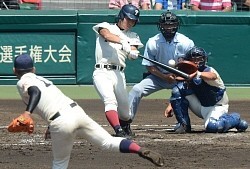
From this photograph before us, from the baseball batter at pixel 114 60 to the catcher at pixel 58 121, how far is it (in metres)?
2.43

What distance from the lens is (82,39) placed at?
15617mm

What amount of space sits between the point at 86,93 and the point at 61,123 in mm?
8152

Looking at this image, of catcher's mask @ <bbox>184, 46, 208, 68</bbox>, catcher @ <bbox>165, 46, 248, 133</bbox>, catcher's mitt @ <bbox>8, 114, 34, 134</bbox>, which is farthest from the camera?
catcher @ <bbox>165, 46, 248, 133</bbox>

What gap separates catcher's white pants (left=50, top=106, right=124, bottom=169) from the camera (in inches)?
265

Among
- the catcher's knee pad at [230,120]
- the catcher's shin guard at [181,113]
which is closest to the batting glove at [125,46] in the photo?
the catcher's shin guard at [181,113]

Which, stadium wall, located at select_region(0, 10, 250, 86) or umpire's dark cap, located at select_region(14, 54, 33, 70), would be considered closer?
umpire's dark cap, located at select_region(14, 54, 33, 70)

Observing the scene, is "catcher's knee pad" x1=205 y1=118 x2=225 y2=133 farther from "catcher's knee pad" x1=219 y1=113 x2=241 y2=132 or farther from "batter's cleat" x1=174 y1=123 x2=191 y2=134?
"batter's cleat" x1=174 y1=123 x2=191 y2=134

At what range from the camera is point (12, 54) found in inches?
611

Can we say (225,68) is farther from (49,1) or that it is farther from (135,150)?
(135,150)

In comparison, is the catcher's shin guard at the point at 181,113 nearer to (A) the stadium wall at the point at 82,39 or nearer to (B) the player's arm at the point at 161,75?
(B) the player's arm at the point at 161,75

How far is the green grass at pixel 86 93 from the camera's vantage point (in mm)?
14453

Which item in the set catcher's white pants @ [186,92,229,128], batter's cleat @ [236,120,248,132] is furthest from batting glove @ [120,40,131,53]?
batter's cleat @ [236,120,248,132]

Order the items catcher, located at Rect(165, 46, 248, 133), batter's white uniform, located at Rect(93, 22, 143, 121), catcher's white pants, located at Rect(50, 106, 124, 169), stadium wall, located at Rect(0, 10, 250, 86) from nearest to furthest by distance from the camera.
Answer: catcher's white pants, located at Rect(50, 106, 124, 169)
batter's white uniform, located at Rect(93, 22, 143, 121)
catcher, located at Rect(165, 46, 248, 133)
stadium wall, located at Rect(0, 10, 250, 86)

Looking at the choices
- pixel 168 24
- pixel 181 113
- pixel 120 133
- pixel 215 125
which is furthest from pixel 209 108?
pixel 120 133
